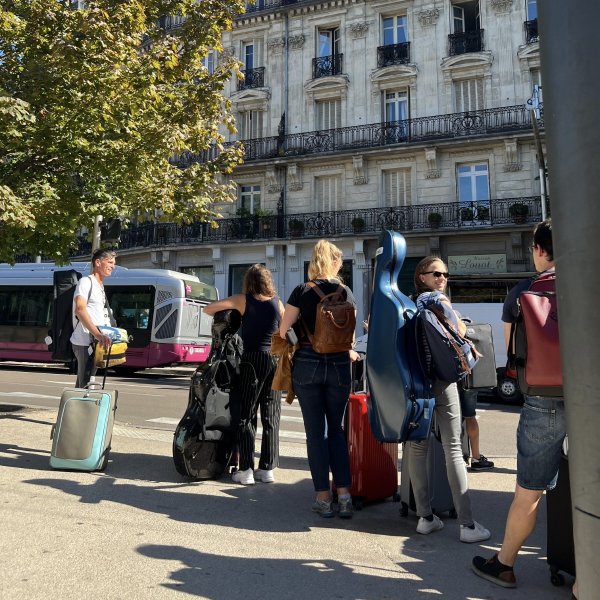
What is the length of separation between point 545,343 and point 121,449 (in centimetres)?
452

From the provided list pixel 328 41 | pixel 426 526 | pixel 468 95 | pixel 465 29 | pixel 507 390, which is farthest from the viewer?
pixel 328 41

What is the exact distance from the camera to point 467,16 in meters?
22.8

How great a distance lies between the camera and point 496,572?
276 centimetres

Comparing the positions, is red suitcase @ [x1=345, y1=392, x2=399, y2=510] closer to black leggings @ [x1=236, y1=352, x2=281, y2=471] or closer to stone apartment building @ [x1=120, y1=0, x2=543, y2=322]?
black leggings @ [x1=236, y1=352, x2=281, y2=471]

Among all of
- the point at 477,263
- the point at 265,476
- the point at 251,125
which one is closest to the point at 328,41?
the point at 251,125

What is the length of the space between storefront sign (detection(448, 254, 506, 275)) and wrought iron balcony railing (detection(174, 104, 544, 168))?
181 inches

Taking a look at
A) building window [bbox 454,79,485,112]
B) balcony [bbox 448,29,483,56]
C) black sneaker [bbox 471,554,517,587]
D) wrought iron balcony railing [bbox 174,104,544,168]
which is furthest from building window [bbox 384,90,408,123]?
black sneaker [bbox 471,554,517,587]

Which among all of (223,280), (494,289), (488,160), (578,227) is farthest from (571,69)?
(223,280)

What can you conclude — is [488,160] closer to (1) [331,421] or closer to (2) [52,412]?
(2) [52,412]

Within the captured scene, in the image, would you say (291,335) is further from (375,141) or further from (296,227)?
(375,141)

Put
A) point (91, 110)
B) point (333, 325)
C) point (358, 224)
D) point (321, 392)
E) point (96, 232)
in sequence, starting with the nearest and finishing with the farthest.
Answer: point (333, 325) → point (321, 392) → point (91, 110) → point (96, 232) → point (358, 224)

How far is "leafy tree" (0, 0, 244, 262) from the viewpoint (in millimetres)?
6469

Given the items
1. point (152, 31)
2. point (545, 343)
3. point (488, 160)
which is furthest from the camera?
point (488, 160)

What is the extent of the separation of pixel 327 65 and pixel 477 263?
10.7m
